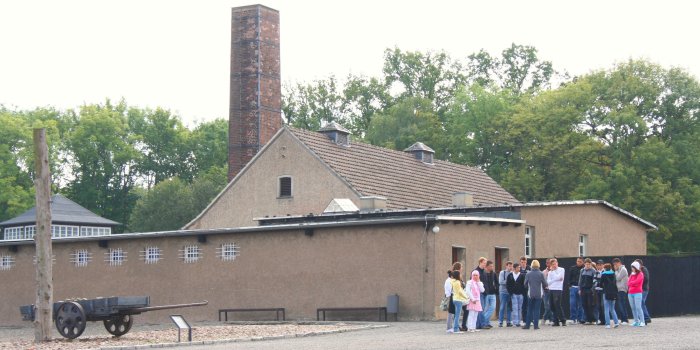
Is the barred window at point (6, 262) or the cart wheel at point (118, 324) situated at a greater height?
the barred window at point (6, 262)

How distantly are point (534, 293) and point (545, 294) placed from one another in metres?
1.04

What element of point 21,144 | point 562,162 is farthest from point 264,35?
point 21,144

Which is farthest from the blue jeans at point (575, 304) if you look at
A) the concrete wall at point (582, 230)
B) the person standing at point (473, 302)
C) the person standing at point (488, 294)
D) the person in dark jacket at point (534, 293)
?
the concrete wall at point (582, 230)

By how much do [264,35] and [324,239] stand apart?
2485 cm

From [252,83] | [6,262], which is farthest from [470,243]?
[252,83]

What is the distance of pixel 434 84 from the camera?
90.1 meters

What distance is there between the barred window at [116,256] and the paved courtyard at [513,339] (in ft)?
43.2

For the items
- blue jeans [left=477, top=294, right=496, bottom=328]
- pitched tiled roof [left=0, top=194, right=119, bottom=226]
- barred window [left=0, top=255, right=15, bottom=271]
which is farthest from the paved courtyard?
pitched tiled roof [left=0, top=194, right=119, bottom=226]

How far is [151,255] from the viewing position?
38.7 metres

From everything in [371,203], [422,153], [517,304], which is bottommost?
[517,304]

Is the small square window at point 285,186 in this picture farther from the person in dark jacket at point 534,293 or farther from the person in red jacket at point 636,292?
the person in red jacket at point 636,292

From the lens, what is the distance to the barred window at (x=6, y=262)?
136 ft

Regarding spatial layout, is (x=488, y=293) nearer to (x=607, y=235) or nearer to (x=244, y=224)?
(x=607, y=235)

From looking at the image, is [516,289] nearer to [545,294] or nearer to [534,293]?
[545,294]
